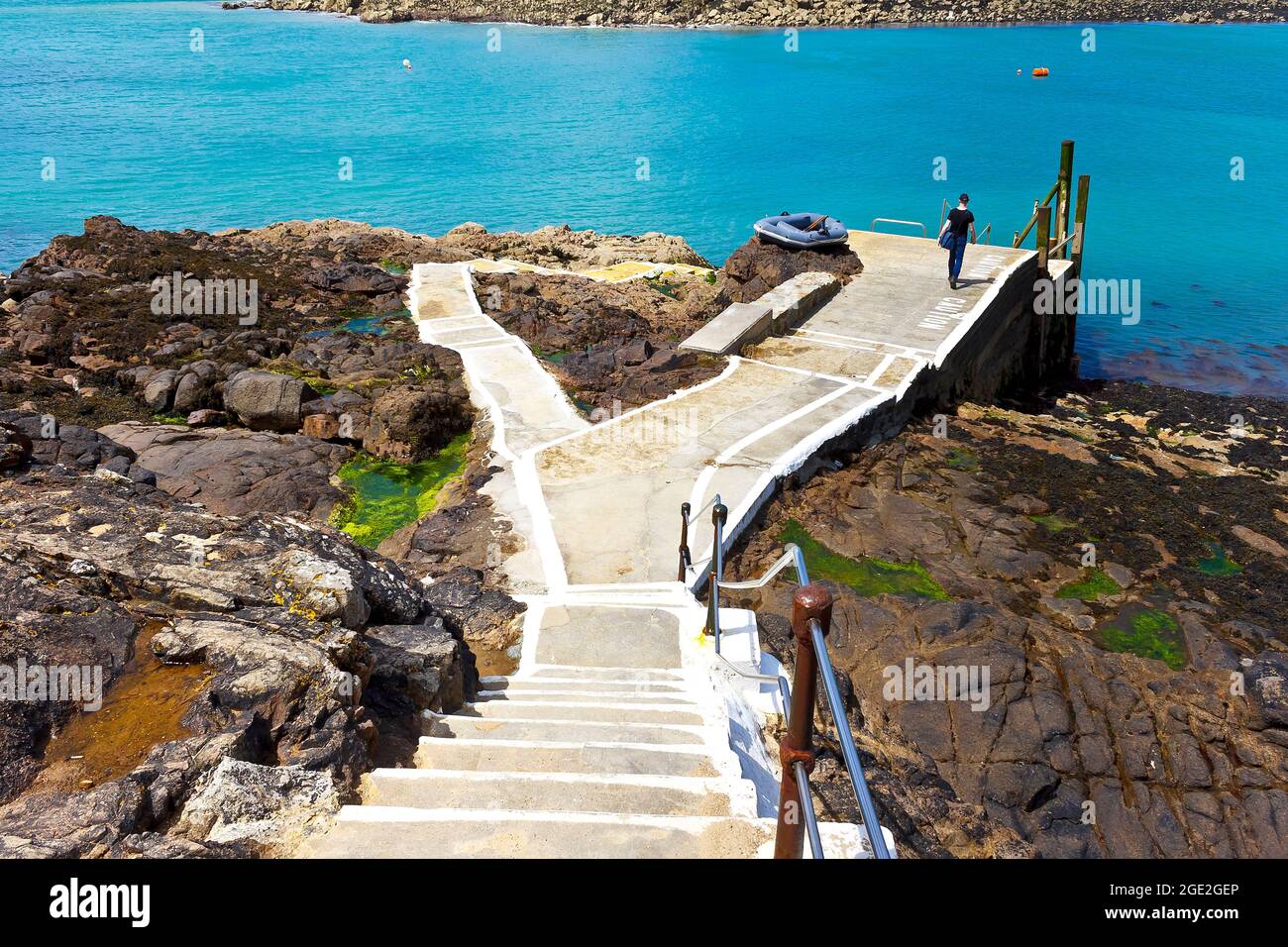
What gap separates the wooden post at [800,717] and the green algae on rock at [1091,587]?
30.5ft

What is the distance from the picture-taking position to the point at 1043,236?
2258 centimetres

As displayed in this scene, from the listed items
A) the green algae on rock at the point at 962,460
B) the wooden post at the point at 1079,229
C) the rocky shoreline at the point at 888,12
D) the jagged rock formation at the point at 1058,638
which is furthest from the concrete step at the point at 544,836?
the rocky shoreline at the point at 888,12

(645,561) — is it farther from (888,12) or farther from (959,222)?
(888,12)

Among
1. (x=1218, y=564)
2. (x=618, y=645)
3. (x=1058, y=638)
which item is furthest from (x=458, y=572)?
(x=1218, y=564)

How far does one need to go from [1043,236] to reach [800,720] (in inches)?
853

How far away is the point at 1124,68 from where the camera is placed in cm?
7500

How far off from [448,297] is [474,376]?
5.88 m

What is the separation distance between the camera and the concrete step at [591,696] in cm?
781

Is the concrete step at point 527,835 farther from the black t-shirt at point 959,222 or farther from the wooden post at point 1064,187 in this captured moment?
the wooden post at point 1064,187

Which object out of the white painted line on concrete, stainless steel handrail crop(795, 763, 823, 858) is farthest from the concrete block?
stainless steel handrail crop(795, 763, 823, 858)

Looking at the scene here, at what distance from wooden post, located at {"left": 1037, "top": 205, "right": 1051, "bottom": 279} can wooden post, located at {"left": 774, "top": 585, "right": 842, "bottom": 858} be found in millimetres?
21404

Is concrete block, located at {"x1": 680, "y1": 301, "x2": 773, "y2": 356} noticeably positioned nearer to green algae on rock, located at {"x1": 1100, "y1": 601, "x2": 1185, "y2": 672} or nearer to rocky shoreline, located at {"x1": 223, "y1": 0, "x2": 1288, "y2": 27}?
green algae on rock, located at {"x1": 1100, "y1": 601, "x2": 1185, "y2": 672}
